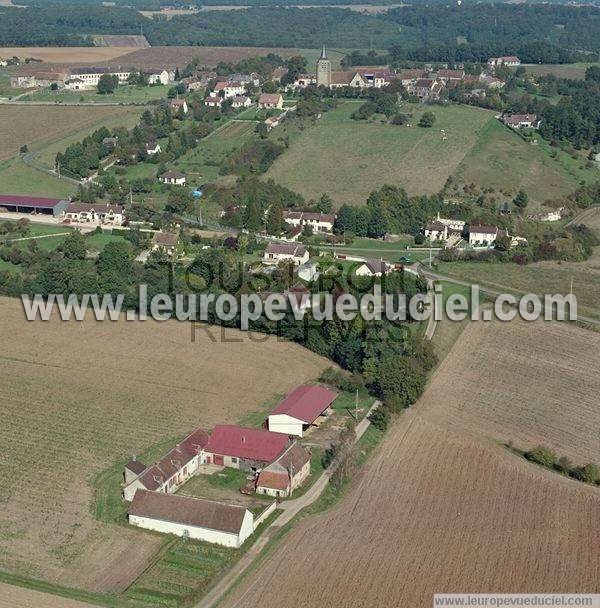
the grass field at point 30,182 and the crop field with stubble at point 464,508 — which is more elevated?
the crop field with stubble at point 464,508

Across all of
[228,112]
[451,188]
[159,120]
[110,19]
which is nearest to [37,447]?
[451,188]

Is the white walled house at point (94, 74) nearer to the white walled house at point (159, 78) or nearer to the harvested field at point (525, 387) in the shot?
the white walled house at point (159, 78)

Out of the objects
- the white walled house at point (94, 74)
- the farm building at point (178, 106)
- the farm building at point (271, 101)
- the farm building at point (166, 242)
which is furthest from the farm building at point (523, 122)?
the white walled house at point (94, 74)

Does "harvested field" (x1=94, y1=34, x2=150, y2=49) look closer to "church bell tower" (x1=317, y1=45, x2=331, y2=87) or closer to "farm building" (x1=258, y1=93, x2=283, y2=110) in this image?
"church bell tower" (x1=317, y1=45, x2=331, y2=87)

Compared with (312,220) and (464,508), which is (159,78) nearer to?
(312,220)

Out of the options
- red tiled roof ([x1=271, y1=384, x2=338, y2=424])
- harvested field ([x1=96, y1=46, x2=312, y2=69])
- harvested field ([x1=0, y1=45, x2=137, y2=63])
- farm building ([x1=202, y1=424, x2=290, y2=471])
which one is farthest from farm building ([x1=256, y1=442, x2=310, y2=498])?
harvested field ([x1=0, y1=45, x2=137, y2=63])

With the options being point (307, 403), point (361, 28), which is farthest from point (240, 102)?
point (361, 28)

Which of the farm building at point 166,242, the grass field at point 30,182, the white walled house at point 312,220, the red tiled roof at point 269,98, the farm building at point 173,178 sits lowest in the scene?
the grass field at point 30,182

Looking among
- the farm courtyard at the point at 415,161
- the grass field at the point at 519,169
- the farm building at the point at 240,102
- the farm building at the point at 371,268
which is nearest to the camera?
the farm building at the point at 371,268
